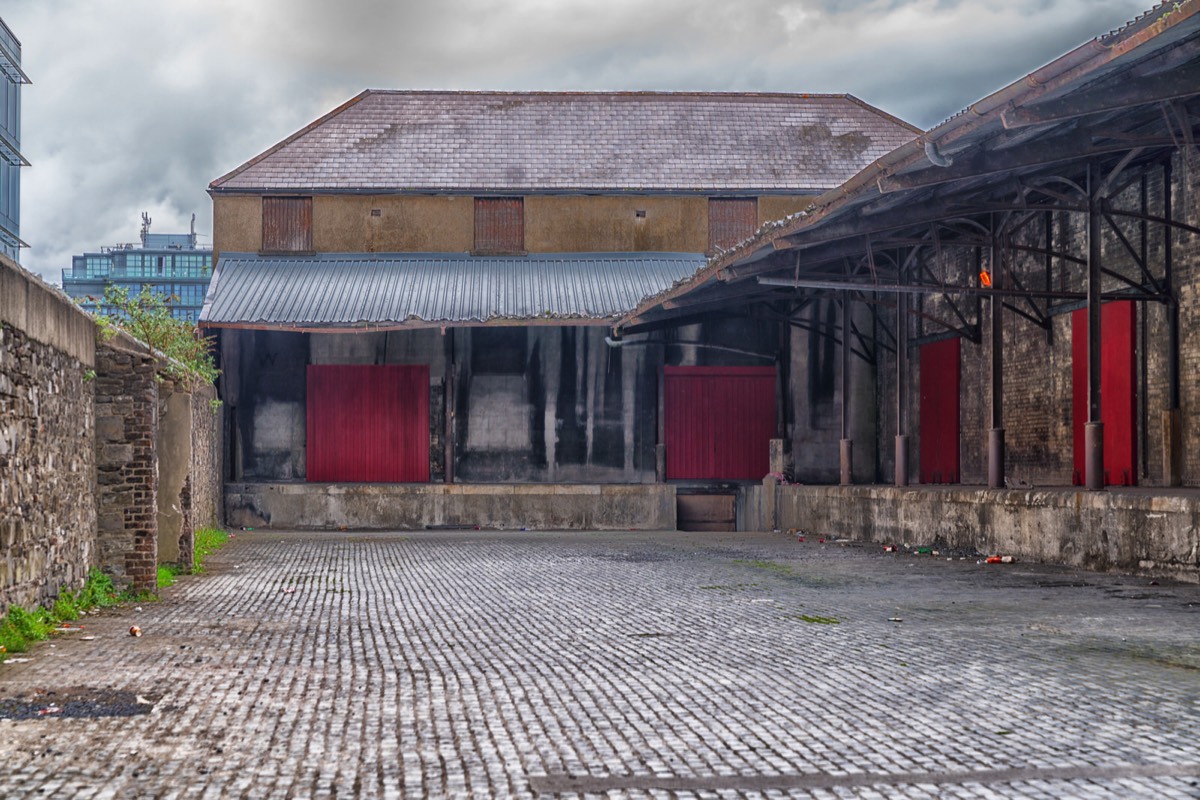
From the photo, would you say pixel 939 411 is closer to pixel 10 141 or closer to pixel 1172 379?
pixel 1172 379

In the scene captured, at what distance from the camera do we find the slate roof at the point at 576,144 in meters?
28.3

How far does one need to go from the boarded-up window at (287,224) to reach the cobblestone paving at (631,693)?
17.4 meters

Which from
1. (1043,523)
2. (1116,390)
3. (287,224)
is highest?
(287,224)

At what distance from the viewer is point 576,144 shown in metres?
29.9

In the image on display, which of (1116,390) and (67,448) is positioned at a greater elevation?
(1116,390)

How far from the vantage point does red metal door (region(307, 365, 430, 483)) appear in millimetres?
24828

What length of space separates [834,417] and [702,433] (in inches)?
102

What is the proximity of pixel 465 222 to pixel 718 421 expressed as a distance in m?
7.33

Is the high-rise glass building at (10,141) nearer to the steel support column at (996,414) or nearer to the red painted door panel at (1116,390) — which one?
the steel support column at (996,414)

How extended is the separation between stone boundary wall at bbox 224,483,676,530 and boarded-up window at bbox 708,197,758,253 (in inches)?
260

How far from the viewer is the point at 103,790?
4391 millimetres

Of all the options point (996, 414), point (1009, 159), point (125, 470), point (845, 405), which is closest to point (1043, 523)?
point (996, 414)

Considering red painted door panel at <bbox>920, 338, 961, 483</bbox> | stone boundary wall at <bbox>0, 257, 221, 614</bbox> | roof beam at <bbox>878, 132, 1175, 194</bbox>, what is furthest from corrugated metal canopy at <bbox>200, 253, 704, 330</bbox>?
stone boundary wall at <bbox>0, 257, 221, 614</bbox>

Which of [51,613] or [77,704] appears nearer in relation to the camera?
[77,704]
